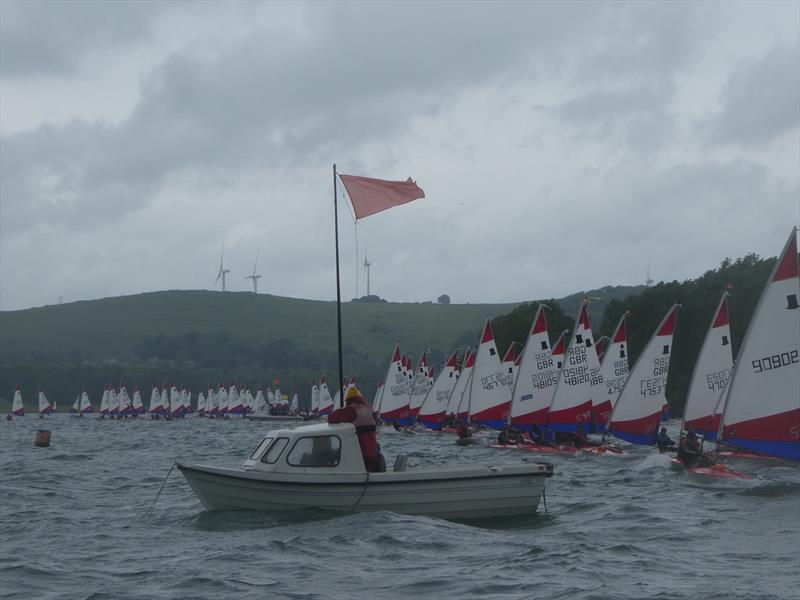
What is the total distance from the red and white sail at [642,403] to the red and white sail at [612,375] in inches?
256

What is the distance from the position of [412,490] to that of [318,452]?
81.2 inches

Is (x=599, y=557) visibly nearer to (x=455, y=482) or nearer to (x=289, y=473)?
(x=455, y=482)

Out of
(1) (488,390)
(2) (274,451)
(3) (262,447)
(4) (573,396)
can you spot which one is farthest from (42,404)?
(2) (274,451)

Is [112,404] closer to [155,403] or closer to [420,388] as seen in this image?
[155,403]

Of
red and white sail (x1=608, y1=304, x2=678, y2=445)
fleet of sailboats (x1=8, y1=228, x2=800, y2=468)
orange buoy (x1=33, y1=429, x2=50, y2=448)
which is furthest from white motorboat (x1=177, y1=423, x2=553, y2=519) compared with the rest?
orange buoy (x1=33, y1=429, x2=50, y2=448)

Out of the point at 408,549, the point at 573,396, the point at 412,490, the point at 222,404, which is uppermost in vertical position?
the point at 222,404

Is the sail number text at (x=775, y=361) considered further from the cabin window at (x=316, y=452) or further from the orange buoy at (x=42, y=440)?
the orange buoy at (x=42, y=440)

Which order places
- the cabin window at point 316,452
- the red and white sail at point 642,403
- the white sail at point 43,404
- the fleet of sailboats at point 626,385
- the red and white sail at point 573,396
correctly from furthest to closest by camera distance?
the white sail at point 43,404 < the red and white sail at point 573,396 < the red and white sail at point 642,403 < the fleet of sailboats at point 626,385 < the cabin window at point 316,452

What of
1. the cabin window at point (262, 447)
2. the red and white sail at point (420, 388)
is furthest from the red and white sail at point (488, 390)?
the cabin window at point (262, 447)

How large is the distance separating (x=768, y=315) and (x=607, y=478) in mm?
7718

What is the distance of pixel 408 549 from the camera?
19.1 meters

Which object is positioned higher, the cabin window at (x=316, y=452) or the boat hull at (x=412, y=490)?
the cabin window at (x=316, y=452)

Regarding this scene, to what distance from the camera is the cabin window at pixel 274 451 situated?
2297 cm

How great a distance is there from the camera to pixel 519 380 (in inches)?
2135
